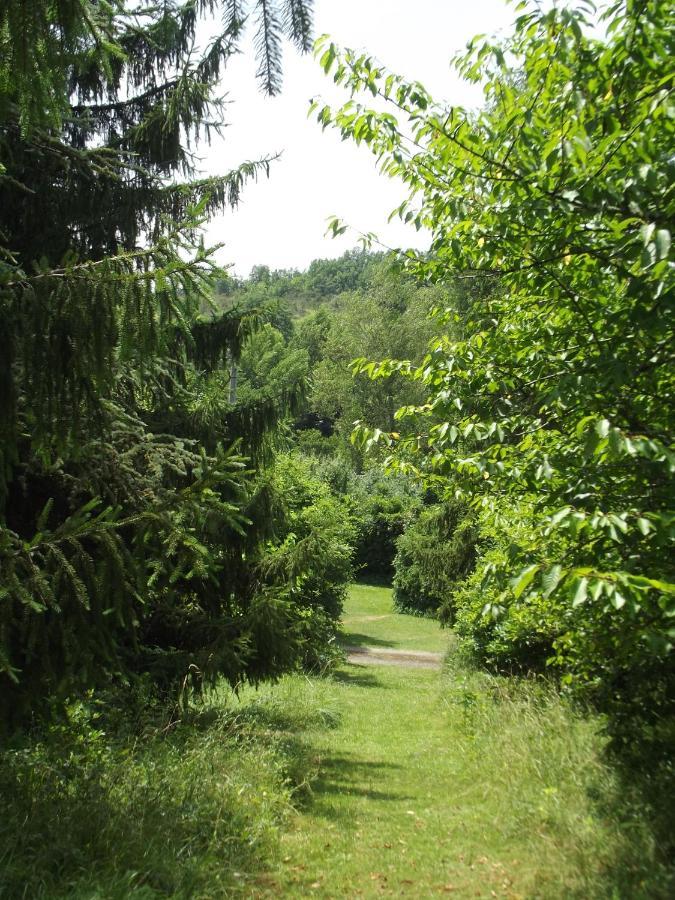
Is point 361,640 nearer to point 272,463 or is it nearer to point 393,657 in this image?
point 393,657

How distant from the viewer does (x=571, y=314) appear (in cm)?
508

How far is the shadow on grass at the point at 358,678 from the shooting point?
1479 cm

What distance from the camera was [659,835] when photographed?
4.57 m

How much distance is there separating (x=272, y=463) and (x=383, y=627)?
60.7 ft

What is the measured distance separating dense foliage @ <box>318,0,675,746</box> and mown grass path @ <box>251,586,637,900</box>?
102 centimetres

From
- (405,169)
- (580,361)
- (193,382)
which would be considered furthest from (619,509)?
(193,382)

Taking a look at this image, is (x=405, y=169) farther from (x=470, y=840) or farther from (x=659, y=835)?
(x=470, y=840)

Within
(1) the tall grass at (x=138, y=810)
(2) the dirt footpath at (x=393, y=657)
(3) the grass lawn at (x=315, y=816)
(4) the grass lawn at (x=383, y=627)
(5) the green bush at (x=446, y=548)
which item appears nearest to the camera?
(1) the tall grass at (x=138, y=810)

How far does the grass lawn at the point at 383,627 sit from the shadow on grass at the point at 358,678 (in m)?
2.82

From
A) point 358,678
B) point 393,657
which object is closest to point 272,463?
point 358,678

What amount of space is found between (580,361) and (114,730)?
5.29 meters

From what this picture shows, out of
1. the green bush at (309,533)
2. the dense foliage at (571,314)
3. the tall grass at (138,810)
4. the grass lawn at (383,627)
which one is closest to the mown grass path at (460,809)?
the tall grass at (138,810)

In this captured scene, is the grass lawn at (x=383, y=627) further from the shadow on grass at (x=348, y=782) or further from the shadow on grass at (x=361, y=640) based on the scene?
the shadow on grass at (x=348, y=782)

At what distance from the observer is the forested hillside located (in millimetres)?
3814
